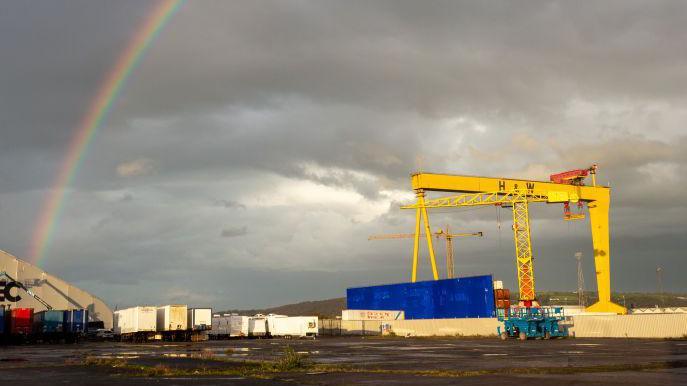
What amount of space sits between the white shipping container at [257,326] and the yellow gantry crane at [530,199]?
27605 mm

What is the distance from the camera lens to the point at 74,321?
290 feet

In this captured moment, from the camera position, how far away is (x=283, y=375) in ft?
90.1

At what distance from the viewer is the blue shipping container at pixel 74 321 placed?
87750mm

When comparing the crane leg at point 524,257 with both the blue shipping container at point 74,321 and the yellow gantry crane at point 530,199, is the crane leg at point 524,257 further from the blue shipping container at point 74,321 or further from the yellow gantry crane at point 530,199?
the blue shipping container at point 74,321

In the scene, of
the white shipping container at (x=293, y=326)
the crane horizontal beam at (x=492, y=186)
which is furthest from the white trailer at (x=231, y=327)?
the crane horizontal beam at (x=492, y=186)

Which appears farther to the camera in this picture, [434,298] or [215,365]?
[434,298]

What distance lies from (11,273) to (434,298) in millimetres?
66358

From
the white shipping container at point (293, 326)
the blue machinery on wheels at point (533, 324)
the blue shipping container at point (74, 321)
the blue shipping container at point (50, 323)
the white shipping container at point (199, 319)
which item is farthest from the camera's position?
the white shipping container at point (293, 326)

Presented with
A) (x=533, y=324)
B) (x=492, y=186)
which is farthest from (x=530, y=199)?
(x=533, y=324)

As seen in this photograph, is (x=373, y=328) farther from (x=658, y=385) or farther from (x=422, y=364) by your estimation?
(x=658, y=385)

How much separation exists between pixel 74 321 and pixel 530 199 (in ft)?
214

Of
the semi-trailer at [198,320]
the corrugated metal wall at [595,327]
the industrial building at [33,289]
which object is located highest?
the industrial building at [33,289]

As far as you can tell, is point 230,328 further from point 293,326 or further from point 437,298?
point 437,298

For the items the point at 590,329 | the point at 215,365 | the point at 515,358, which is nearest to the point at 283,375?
the point at 215,365
